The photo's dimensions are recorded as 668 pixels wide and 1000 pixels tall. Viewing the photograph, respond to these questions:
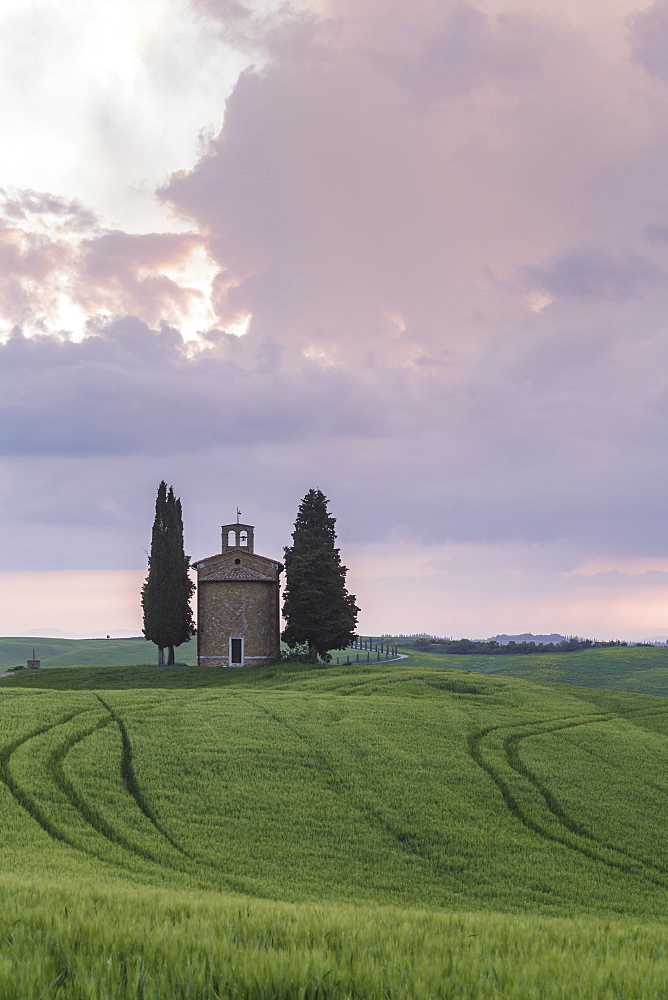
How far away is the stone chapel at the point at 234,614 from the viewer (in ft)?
211

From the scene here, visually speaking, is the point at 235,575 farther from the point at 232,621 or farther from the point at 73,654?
the point at 73,654

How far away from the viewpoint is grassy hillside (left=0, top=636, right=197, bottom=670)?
126812 mm

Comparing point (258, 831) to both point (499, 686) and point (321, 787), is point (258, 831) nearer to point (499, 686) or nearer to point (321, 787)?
point (321, 787)

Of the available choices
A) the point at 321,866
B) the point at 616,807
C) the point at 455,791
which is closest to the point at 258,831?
the point at 321,866

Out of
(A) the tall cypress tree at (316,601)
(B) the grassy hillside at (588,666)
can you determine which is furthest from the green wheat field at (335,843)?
(B) the grassy hillside at (588,666)

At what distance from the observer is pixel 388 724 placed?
33.4 m

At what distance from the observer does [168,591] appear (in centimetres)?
6856

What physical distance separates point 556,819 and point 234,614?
139 ft

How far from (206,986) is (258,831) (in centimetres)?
1846

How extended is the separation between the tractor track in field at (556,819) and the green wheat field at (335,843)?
93 mm

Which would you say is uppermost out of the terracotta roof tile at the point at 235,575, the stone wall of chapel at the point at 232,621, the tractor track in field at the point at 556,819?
the terracotta roof tile at the point at 235,575

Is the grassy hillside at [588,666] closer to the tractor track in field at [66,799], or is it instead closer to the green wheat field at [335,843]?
the green wheat field at [335,843]

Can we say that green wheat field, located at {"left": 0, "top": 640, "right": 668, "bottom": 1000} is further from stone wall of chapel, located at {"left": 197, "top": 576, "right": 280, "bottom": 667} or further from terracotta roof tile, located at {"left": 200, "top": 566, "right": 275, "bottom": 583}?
terracotta roof tile, located at {"left": 200, "top": 566, "right": 275, "bottom": 583}

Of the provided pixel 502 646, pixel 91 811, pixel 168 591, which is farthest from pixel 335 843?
pixel 502 646
